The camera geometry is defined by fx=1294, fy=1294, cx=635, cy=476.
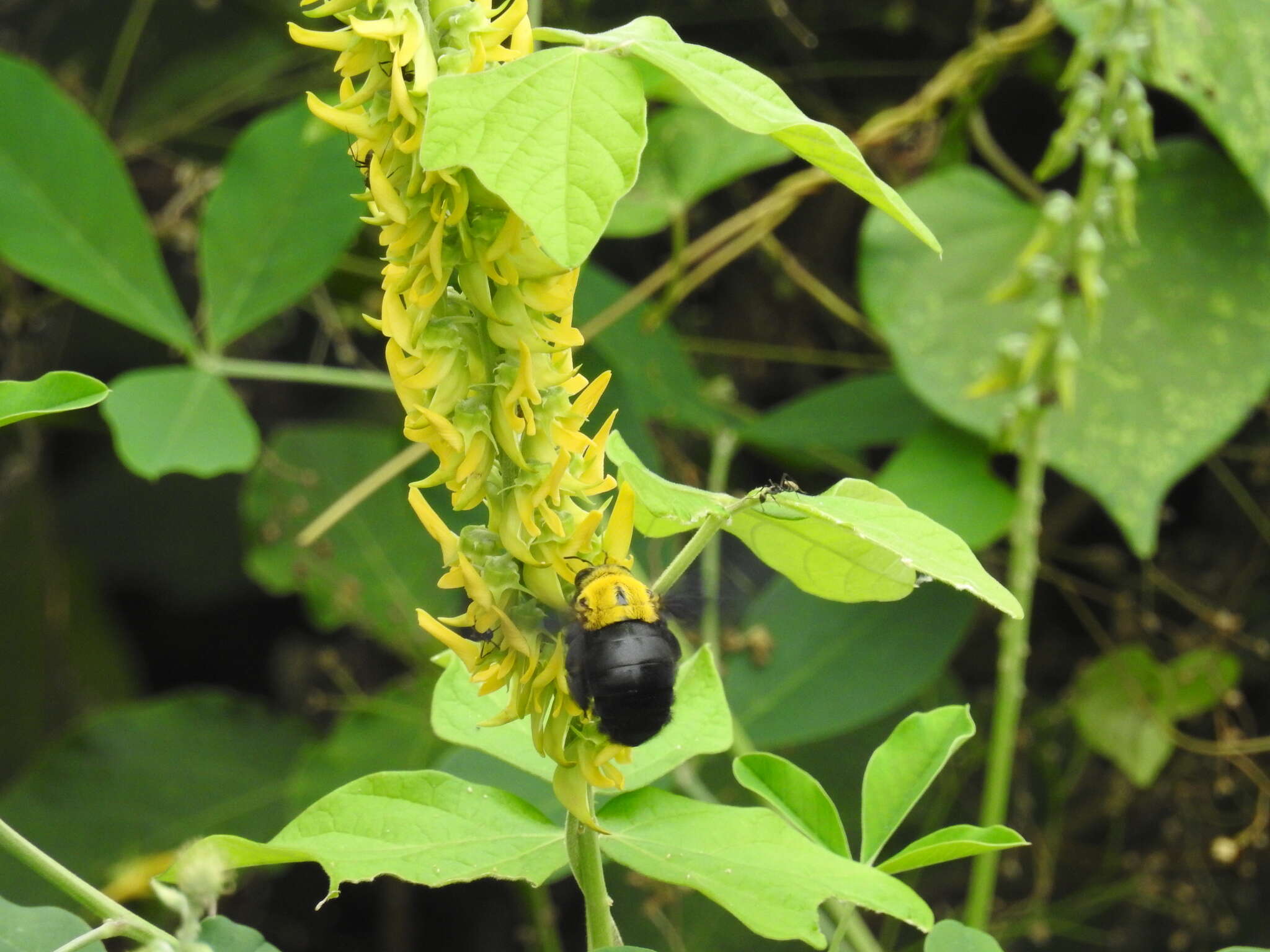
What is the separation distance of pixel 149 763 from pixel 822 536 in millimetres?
1449

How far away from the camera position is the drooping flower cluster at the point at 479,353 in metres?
0.52

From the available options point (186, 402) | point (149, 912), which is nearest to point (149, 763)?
point (149, 912)

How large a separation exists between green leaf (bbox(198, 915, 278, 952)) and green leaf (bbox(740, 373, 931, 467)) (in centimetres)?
100

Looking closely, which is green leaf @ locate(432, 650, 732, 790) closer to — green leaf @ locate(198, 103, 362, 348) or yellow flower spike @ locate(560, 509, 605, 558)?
yellow flower spike @ locate(560, 509, 605, 558)

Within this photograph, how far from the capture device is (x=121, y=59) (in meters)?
1.94

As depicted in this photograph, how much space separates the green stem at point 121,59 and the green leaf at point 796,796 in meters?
1.61

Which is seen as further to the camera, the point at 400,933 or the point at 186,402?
the point at 400,933

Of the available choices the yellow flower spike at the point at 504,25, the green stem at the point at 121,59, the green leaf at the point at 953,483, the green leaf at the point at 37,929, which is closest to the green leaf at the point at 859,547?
the yellow flower spike at the point at 504,25

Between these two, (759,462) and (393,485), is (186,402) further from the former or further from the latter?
(759,462)

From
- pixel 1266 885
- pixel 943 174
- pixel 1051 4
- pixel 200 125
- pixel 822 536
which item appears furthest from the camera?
pixel 200 125

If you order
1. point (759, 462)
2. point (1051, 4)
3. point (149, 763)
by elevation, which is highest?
point (1051, 4)

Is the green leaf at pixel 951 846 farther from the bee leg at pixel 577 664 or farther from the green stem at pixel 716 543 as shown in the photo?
the green stem at pixel 716 543

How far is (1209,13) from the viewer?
55.4 inches

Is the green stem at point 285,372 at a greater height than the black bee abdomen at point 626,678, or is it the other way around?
the black bee abdomen at point 626,678
